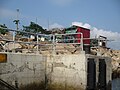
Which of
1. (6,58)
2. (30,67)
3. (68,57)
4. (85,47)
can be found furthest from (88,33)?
(6,58)

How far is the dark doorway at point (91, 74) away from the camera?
10.5 m

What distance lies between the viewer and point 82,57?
399 inches

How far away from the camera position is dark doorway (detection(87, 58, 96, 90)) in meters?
10.5

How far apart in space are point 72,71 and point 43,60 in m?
1.45

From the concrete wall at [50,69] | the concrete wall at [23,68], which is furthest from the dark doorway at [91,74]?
the concrete wall at [23,68]

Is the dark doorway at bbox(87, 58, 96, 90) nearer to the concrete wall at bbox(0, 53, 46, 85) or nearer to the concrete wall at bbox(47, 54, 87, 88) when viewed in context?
the concrete wall at bbox(47, 54, 87, 88)

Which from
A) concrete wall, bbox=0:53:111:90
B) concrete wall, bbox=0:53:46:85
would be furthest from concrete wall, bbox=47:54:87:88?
concrete wall, bbox=0:53:46:85

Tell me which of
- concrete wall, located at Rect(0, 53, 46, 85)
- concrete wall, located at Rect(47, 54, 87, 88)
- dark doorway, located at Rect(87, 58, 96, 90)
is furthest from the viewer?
dark doorway, located at Rect(87, 58, 96, 90)

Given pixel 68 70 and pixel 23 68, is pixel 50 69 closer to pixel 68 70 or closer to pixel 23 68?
pixel 68 70

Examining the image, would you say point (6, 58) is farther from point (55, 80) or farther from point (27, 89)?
point (55, 80)

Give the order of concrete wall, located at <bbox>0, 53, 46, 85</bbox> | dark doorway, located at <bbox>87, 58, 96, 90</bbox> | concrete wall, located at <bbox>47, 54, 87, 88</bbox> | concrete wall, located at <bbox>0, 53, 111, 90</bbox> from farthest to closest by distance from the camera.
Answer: dark doorway, located at <bbox>87, 58, 96, 90</bbox> < concrete wall, located at <bbox>47, 54, 87, 88</bbox> < concrete wall, located at <bbox>0, 53, 111, 90</bbox> < concrete wall, located at <bbox>0, 53, 46, 85</bbox>

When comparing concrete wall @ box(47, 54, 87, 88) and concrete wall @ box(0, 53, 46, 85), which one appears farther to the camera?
concrete wall @ box(47, 54, 87, 88)

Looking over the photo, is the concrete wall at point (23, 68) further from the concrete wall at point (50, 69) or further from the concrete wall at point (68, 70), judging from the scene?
the concrete wall at point (68, 70)

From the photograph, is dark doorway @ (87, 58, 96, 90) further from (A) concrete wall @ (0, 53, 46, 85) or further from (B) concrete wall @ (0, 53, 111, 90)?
(A) concrete wall @ (0, 53, 46, 85)
